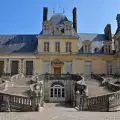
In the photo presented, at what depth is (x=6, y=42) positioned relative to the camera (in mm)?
29500

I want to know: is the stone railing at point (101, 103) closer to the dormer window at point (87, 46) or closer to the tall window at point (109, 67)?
the tall window at point (109, 67)

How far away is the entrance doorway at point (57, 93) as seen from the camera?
21.3 meters

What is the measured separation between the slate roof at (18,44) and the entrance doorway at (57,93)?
7225 mm

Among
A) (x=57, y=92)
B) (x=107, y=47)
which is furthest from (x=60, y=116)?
(x=107, y=47)

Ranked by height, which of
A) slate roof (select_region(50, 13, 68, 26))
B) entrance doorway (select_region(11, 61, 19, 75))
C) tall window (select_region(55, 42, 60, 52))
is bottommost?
entrance doorway (select_region(11, 61, 19, 75))

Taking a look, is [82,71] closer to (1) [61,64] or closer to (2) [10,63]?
(1) [61,64]

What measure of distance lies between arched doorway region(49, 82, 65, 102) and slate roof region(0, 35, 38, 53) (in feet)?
23.3

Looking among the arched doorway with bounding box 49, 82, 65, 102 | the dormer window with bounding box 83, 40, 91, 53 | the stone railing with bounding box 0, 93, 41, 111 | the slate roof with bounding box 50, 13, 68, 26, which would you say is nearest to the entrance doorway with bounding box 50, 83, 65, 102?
the arched doorway with bounding box 49, 82, 65, 102

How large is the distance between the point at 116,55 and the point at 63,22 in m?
8.07

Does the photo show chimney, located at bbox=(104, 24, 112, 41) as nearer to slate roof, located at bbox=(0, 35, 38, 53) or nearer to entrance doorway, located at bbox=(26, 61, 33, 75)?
slate roof, located at bbox=(0, 35, 38, 53)

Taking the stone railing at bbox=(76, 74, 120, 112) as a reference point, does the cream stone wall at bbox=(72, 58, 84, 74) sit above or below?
above

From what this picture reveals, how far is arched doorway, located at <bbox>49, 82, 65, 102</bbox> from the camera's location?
21.3m

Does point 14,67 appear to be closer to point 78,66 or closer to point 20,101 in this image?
point 78,66

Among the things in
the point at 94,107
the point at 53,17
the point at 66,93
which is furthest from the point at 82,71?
the point at 94,107
